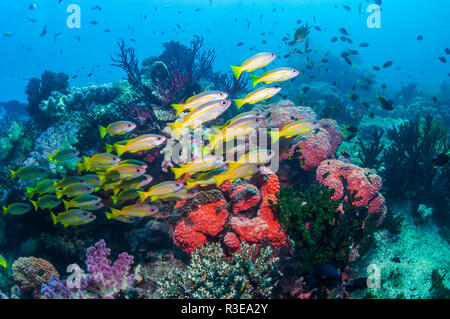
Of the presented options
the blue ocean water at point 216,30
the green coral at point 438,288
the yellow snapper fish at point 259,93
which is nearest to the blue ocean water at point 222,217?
the green coral at point 438,288

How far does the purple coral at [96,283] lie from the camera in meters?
3.21

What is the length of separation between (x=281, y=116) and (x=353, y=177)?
257 cm

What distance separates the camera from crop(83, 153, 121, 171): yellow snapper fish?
156 inches

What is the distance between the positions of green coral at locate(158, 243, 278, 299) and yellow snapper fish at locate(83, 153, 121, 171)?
2163 mm

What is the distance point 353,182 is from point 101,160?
5077 mm

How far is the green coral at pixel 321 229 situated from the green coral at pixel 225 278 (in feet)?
1.75

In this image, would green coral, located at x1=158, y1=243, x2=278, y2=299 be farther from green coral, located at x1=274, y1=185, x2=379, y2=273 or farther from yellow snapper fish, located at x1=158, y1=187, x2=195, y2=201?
yellow snapper fish, located at x1=158, y1=187, x2=195, y2=201

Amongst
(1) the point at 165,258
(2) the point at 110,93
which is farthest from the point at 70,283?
(2) the point at 110,93

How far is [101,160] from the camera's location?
3971 mm

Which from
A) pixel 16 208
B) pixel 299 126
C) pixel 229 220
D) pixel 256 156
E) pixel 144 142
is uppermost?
pixel 299 126

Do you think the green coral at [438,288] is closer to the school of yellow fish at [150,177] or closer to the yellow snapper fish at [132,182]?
the school of yellow fish at [150,177]

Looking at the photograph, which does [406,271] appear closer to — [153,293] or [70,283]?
[153,293]

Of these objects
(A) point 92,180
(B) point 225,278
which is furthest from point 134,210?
(B) point 225,278

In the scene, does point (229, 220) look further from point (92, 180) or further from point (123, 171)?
point (92, 180)
